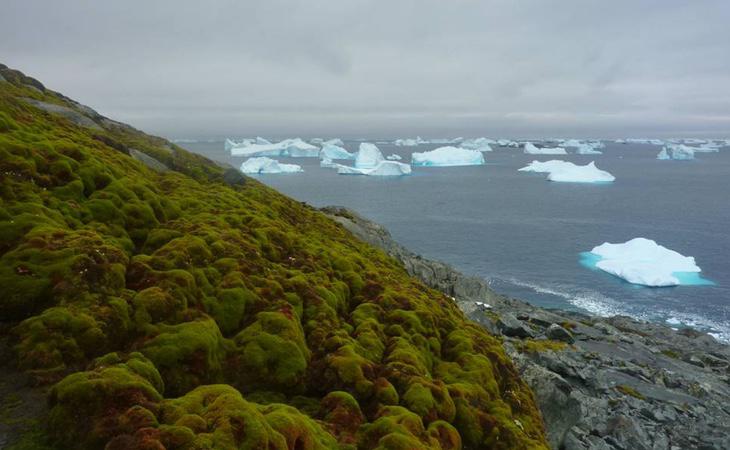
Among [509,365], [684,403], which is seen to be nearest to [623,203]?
[684,403]

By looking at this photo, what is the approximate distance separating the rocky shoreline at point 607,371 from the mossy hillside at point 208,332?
4.63 meters

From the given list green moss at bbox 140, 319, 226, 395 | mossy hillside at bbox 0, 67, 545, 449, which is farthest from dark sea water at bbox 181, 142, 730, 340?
green moss at bbox 140, 319, 226, 395

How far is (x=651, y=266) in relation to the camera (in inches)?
2857

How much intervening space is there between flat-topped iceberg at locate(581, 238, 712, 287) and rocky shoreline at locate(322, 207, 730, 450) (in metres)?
17.0

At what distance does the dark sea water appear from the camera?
67.2 meters

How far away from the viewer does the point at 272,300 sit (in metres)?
15.9

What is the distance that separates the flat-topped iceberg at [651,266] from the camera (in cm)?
7150

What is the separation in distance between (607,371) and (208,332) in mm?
34087

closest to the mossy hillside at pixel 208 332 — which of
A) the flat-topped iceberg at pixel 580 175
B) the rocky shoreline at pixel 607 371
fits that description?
the rocky shoreline at pixel 607 371

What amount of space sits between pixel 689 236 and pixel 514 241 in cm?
3745

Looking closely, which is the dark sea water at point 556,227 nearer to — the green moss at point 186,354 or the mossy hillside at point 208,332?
the mossy hillside at point 208,332

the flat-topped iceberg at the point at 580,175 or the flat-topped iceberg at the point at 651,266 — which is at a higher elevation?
the flat-topped iceberg at the point at 580,175

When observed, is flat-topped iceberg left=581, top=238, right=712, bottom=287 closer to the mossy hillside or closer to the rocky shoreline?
the rocky shoreline

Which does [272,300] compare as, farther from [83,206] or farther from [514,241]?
[514,241]
